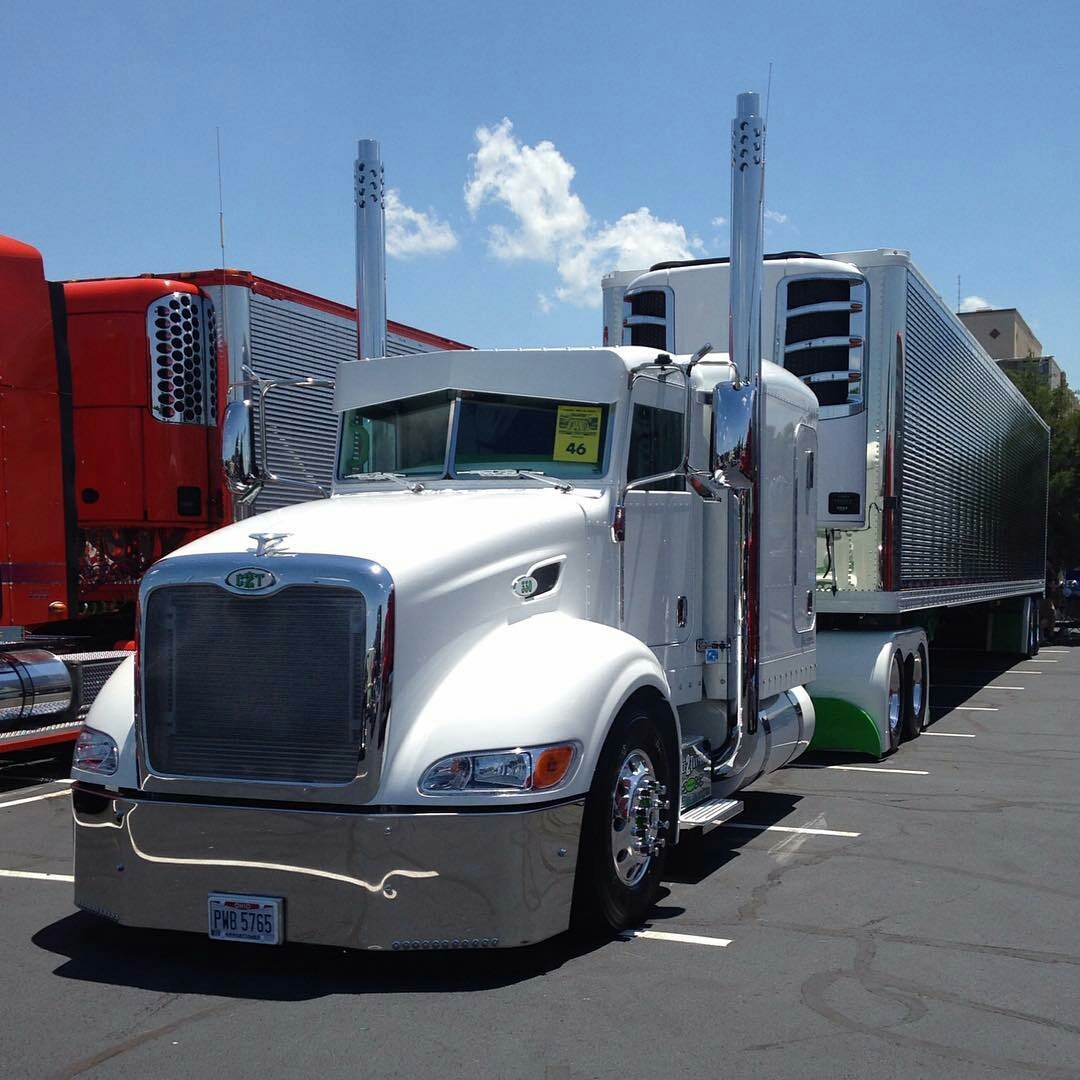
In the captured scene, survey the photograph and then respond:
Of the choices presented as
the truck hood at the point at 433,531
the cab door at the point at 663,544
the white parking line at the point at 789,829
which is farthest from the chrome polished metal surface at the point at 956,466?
the truck hood at the point at 433,531

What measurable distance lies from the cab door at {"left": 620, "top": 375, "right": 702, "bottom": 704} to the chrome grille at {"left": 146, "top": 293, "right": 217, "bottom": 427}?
4.93 meters

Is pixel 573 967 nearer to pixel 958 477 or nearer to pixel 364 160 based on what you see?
pixel 364 160

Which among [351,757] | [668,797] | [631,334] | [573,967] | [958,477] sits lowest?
[573,967]

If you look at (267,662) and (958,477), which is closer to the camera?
(267,662)

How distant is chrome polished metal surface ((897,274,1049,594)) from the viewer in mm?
11359

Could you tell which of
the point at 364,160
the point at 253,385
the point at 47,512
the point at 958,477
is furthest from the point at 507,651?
the point at 958,477

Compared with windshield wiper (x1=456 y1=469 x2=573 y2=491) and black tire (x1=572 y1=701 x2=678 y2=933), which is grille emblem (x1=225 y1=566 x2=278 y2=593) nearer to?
black tire (x1=572 y1=701 x2=678 y2=933)

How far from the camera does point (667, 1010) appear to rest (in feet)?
15.6

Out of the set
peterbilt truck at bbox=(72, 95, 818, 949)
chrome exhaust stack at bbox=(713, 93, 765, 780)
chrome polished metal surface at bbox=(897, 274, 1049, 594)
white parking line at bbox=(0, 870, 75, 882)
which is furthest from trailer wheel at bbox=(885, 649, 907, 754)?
white parking line at bbox=(0, 870, 75, 882)

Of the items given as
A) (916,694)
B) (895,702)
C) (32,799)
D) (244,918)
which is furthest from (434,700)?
(916,694)

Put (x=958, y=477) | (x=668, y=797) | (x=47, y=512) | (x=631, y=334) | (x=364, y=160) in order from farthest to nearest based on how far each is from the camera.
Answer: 1. (x=958, y=477)
2. (x=631, y=334)
3. (x=47, y=512)
4. (x=364, y=160)
5. (x=668, y=797)

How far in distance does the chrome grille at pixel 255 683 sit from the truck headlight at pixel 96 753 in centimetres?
27

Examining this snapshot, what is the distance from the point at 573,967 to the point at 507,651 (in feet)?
4.19

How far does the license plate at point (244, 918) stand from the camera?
491 centimetres
